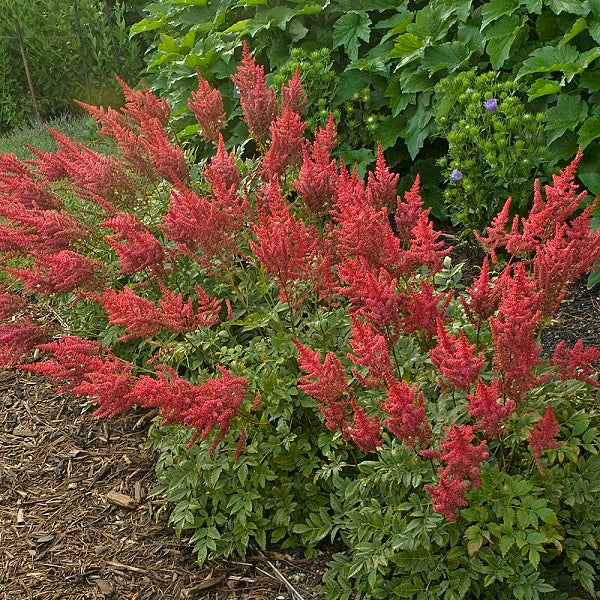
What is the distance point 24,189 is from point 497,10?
2651 millimetres

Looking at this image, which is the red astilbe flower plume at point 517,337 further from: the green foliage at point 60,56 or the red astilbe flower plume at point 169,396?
the green foliage at point 60,56

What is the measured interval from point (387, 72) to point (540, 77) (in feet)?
3.17

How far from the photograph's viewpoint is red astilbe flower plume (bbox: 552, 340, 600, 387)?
2.41 metres

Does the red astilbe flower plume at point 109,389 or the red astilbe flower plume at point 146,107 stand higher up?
the red astilbe flower plume at point 146,107

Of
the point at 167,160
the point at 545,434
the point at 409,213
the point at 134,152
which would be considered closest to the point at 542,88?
the point at 409,213

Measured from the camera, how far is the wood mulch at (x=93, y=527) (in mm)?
3010

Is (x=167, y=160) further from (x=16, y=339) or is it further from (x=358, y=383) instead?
(x=358, y=383)

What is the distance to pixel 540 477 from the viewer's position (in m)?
2.58

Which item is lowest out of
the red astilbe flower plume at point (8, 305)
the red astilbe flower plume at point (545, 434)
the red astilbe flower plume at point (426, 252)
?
the red astilbe flower plume at point (545, 434)

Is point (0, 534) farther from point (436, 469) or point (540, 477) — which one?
point (540, 477)

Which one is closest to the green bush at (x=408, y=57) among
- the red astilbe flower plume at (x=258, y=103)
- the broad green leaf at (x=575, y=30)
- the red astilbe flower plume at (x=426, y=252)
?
the broad green leaf at (x=575, y=30)

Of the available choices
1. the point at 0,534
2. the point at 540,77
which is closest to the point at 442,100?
the point at 540,77

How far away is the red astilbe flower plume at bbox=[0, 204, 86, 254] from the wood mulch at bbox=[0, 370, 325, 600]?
3.06 ft

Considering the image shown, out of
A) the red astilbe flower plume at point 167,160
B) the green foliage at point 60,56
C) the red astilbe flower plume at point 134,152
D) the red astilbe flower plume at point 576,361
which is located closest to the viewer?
the red astilbe flower plume at point 576,361
